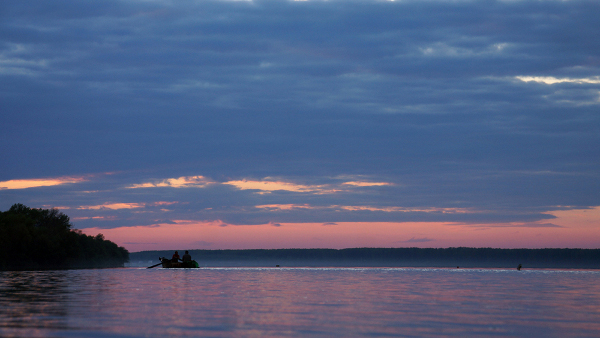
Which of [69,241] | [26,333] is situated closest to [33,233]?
[69,241]

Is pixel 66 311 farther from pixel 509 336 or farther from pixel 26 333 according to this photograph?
pixel 509 336

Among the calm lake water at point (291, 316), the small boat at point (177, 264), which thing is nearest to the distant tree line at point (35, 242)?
the small boat at point (177, 264)

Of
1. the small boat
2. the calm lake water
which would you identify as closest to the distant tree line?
the small boat

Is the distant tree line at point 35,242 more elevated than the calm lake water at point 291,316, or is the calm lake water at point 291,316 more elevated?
the distant tree line at point 35,242

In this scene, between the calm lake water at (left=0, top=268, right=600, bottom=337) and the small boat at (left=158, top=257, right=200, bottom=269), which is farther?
the small boat at (left=158, top=257, right=200, bottom=269)

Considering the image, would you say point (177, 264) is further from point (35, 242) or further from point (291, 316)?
point (291, 316)

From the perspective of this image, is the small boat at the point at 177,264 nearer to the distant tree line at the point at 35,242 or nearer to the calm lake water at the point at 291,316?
the distant tree line at the point at 35,242

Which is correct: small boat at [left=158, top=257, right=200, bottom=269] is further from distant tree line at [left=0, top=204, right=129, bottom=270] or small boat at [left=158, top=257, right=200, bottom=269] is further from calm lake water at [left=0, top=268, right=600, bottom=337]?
calm lake water at [left=0, top=268, right=600, bottom=337]

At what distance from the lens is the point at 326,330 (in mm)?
20859

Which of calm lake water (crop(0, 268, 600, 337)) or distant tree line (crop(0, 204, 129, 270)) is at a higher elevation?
distant tree line (crop(0, 204, 129, 270))

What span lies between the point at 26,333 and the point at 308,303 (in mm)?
15309

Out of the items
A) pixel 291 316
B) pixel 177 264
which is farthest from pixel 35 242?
pixel 291 316

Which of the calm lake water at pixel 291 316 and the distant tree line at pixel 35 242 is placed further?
the distant tree line at pixel 35 242

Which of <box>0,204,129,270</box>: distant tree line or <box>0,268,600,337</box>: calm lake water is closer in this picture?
<box>0,268,600,337</box>: calm lake water
